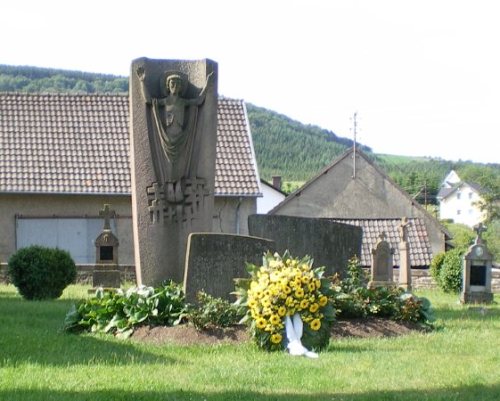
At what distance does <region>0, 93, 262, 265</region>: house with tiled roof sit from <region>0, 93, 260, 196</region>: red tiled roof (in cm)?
3

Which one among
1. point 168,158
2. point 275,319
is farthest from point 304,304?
point 168,158

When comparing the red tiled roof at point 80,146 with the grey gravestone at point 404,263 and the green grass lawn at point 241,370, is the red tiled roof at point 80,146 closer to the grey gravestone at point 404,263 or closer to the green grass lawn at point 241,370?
the grey gravestone at point 404,263

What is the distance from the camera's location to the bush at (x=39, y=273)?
2160 cm

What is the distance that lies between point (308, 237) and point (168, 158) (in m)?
2.31

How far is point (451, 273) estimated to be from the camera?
29047 millimetres

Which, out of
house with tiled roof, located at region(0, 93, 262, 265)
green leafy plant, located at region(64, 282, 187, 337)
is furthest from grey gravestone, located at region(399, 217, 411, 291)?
green leafy plant, located at region(64, 282, 187, 337)

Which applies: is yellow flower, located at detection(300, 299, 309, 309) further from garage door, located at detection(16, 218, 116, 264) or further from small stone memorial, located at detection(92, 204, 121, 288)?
garage door, located at detection(16, 218, 116, 264)

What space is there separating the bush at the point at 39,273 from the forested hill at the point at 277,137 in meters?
63.5

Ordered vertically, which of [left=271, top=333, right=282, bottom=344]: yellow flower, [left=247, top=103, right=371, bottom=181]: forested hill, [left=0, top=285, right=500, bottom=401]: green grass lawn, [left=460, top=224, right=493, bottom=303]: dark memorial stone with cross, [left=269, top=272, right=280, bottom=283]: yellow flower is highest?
[left=247, top=103, right=371, bottom=181]: forested hill

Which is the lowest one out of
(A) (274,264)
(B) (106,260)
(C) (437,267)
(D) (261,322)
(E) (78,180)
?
(C) (437,267)

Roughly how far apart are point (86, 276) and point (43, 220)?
22.6ft

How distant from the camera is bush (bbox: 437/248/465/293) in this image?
28891mm

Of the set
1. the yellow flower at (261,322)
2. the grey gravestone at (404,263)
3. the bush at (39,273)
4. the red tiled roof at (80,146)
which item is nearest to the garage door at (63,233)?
the red tiled roof at (80,146)

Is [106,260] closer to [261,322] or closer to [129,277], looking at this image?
[129,277]
